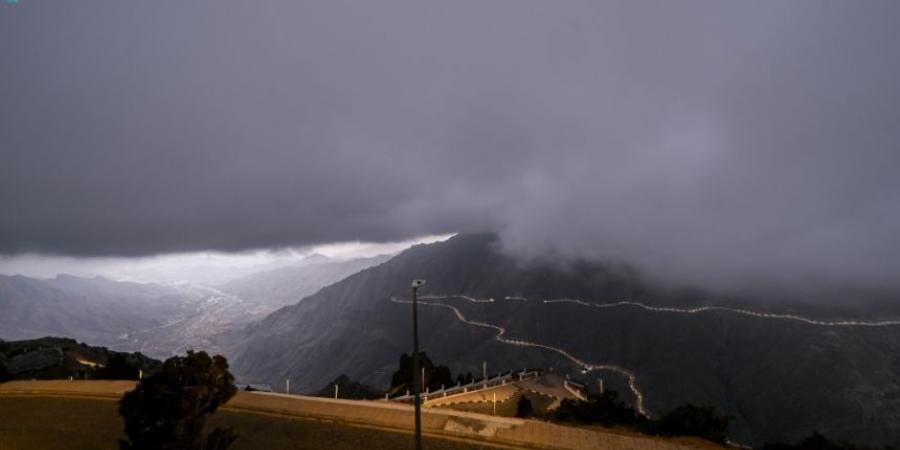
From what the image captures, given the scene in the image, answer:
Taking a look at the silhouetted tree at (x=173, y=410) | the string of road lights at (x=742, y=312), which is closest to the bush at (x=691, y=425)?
the silhouetted tree at (x=173, y=410)

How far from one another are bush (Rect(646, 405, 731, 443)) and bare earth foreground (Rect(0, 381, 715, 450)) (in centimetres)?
99

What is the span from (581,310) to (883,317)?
82.3 meters

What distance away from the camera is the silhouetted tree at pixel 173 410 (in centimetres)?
1667

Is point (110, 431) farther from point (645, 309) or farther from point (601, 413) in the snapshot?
point (645, 309)

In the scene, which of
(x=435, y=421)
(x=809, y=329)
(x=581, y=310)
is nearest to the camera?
(x=435, y=421)

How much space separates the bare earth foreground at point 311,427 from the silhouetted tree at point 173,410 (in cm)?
292

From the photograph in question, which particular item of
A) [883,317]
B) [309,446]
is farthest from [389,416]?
[883,317]

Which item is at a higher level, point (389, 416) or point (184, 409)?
point (184, 409)

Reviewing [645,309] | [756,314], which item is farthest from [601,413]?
[645,309]

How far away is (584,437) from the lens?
18.8 metres

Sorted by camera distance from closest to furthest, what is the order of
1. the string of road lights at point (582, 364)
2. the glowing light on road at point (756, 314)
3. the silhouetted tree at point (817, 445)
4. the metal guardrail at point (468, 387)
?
the silhouetted tree at point (817, 445) < the metal guardrail at point (468, 387) < the string of road lights at point (582, 364) < the glowing light on road at point (756, 314)

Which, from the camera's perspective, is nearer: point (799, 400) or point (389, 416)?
point (389, 416)

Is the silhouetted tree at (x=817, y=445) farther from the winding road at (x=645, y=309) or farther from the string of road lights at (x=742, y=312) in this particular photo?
the string of road lights at (x=742, y=312)

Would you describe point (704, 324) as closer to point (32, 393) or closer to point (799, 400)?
point (799, 400)
